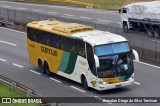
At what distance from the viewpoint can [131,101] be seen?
25.0 meters

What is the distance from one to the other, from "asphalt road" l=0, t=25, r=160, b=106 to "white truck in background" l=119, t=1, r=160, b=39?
39.8 feet

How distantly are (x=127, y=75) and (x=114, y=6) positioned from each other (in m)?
43.9

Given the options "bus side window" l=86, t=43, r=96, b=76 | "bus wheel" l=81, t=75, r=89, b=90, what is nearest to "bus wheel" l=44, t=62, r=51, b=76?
"bus wheel" l=81, t=75, r=89, b=90

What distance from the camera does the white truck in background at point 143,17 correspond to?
46156 mm

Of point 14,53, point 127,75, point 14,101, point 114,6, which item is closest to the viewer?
point 14,101

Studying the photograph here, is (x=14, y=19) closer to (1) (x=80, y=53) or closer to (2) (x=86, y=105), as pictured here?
(1) (x=80, y=53)

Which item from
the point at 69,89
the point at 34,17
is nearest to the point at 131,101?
the point at 69,89

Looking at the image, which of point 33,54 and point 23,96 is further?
Result: point 33,54

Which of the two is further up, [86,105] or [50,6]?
[86,105]

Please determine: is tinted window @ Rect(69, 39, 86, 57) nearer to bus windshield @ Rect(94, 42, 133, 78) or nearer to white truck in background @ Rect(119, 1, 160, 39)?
bus windshield @ Rect(94, 42, 133, 78)

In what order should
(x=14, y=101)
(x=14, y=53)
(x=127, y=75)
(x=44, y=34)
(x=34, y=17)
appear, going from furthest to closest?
(x=34, y=17), (x=14, y=53), (x=44, y=34), (x=127, y=75), (x=14, y=101)

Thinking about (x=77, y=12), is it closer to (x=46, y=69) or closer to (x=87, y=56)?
(x=46, y=69)

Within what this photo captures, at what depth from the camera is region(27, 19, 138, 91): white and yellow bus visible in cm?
2669

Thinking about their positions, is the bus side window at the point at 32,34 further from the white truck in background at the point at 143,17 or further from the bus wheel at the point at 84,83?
the white truck in background at the point at 143,17
